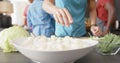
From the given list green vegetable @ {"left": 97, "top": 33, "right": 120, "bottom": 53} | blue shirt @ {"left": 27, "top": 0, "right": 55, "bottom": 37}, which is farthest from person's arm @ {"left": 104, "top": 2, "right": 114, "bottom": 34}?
green vegetable @ {"left": 97, "top": 33, "right": 120, "bottom": 53}

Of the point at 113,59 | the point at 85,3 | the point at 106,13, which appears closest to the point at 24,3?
the point at 106,13

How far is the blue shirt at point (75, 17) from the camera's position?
1.67 metres

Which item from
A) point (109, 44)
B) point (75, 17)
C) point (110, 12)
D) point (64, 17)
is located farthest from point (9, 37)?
point (110, 12)

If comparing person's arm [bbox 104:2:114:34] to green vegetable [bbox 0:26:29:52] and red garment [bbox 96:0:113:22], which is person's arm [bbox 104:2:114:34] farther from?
green vegetable [bbox 0:26:29:52]

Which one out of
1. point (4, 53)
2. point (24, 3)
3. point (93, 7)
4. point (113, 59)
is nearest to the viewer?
point (113, 59)

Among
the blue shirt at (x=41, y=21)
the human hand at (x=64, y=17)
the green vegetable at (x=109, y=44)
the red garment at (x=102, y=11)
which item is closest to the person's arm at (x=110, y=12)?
the red garment at (x=102, y=11)

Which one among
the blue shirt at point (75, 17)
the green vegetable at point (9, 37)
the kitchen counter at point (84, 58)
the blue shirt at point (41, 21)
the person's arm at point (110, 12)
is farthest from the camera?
the person's arm at point (110, 12)

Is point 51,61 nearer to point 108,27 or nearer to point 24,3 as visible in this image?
point 108,27

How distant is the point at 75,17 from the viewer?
5.52ft

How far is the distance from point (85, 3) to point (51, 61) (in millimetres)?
1034

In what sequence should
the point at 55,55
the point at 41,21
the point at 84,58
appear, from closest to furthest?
the point at 55,55 → the point at 84,58 → the point at 41,21

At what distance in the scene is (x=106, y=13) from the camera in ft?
8.16

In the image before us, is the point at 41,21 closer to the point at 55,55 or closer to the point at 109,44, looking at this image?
the point at 109,44

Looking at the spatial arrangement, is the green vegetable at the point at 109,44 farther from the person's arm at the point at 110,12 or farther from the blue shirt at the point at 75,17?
the person's arm at the point at 110,12
